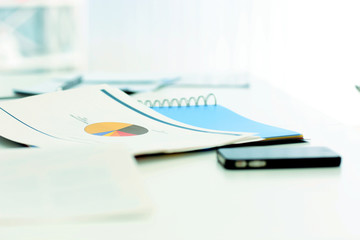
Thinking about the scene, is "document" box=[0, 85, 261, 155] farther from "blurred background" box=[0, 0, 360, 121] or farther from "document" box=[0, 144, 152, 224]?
"blurred background" box=[0, 0, 360, 121]

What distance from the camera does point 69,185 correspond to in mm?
349

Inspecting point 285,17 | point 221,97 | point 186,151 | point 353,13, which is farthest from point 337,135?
point 285,17

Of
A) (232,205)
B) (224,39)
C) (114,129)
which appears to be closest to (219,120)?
(114,129)

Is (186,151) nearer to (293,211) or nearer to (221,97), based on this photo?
(293,211)

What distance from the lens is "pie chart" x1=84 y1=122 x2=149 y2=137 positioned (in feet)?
1.69

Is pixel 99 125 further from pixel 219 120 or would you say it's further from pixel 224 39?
pixel 224 39

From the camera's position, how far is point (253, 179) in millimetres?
405

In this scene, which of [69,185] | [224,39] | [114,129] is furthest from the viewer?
[224,39]

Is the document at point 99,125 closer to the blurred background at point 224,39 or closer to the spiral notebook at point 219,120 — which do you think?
the spiral notebook at point 219,120

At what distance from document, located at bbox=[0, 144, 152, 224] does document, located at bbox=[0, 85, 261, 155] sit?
0.05m

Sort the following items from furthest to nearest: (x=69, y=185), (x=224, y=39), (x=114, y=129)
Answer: (x=224, y=39) → (x=114, y=129) → (x=69, y=185)

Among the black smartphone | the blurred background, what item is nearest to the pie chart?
the black smartphone

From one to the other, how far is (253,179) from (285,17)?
1783 mm

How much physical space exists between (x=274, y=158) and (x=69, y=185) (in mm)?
196
